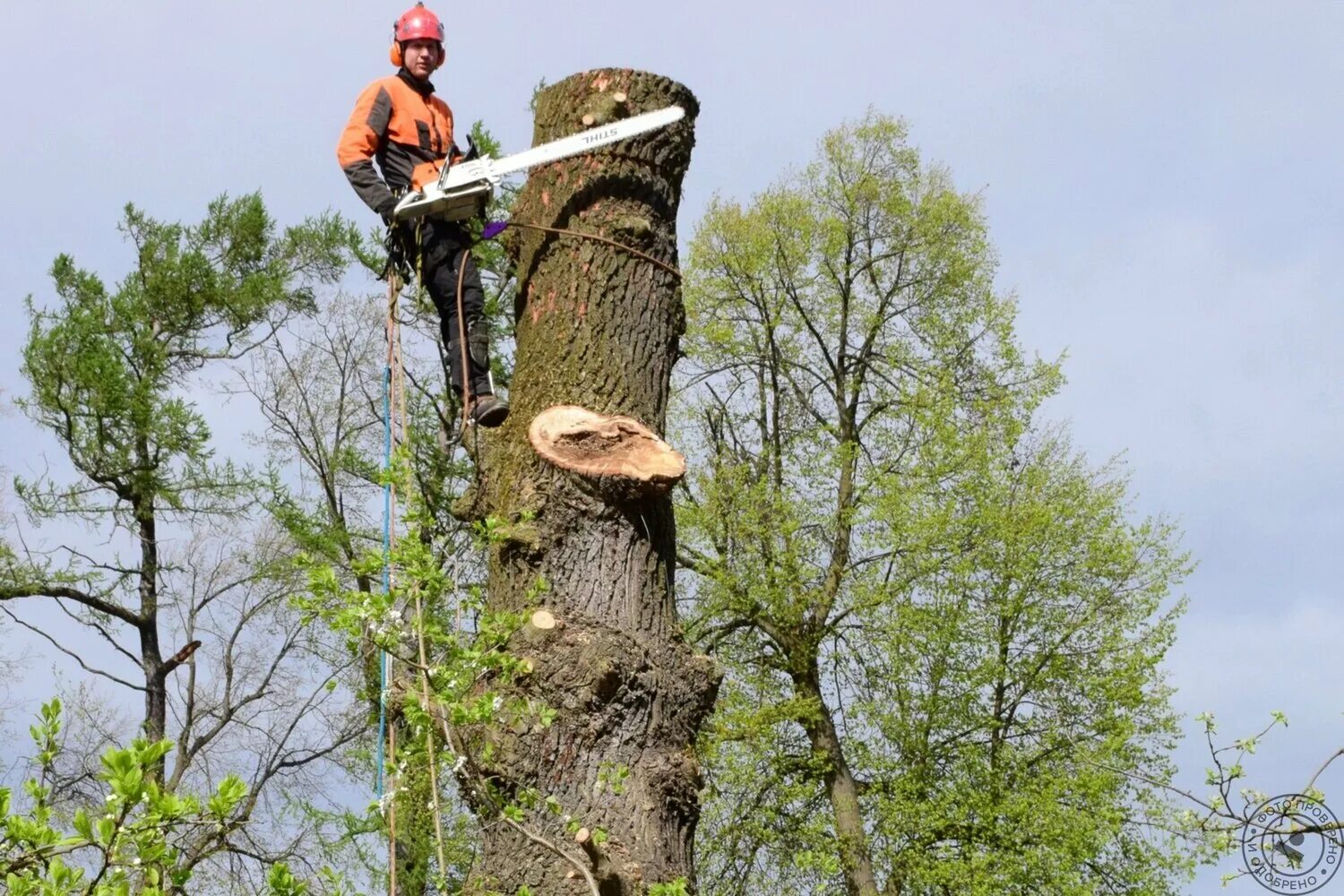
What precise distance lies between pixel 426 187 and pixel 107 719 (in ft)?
48.6

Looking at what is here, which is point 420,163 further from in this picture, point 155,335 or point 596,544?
point 155,335

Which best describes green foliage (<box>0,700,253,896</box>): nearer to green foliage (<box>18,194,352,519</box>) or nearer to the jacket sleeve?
the jacket sleeve

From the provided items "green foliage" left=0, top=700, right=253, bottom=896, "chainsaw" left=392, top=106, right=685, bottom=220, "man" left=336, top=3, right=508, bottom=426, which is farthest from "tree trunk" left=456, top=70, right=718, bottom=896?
"green foliage" left=0, top=700, right=253, bottom=896

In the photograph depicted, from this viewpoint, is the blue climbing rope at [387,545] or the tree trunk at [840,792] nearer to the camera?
the blue climbing rope at [387,545]

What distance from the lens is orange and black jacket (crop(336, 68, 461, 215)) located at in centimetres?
538

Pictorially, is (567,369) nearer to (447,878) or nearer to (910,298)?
(447,878)

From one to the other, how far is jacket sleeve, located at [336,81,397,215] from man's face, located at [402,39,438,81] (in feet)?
0.53

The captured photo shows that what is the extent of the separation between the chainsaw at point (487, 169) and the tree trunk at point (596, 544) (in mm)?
52

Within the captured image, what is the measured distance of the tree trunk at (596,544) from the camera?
4.13m

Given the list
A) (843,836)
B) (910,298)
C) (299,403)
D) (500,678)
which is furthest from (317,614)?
(910,298)

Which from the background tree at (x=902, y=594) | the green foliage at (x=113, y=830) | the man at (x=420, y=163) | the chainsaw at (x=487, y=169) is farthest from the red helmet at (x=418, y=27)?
the background tree at (x=902, y=594)

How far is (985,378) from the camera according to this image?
1898cm

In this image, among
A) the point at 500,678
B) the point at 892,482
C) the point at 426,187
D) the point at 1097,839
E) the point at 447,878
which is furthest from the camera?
the point at 892,482

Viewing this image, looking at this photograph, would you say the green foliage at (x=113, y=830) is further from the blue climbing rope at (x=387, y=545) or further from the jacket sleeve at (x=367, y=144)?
the jacket sleeve at (x=367, y=144)
